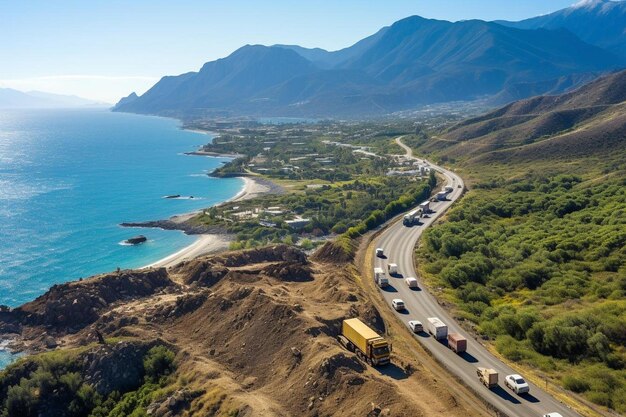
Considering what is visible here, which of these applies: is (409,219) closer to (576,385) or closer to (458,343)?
(458,343)

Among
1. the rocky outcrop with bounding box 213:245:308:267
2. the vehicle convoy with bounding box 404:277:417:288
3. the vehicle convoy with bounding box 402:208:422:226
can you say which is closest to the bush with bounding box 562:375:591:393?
the vehicle convoy with bounding box 404:277:417:288

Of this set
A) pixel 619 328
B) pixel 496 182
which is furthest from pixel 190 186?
pixel 619 328

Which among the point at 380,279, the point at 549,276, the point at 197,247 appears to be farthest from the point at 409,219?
the point at 197,247

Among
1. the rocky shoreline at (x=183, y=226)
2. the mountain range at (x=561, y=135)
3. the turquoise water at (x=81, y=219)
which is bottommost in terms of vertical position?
the turquoise water at (x=81, y=219)

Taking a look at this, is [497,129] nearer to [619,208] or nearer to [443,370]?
[619,208]

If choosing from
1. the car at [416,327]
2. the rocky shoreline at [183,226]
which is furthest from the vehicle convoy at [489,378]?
the rocky shoreline at [183,226]

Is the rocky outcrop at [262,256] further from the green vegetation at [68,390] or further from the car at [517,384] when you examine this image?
the car at [517,384]
